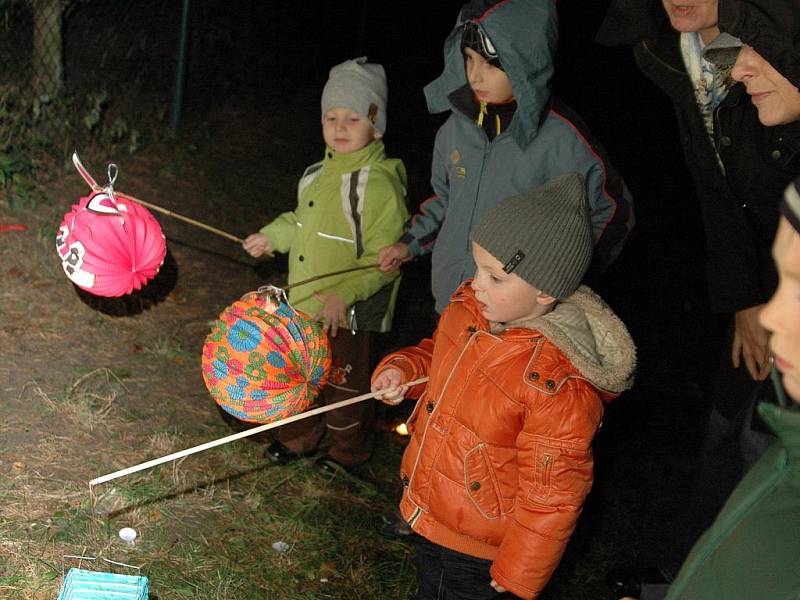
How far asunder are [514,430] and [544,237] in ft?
1.81

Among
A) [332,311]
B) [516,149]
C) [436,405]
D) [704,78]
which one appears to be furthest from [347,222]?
[704,78]

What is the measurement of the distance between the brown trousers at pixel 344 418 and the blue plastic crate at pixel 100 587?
5.23 ft

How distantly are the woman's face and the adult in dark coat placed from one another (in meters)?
0.09

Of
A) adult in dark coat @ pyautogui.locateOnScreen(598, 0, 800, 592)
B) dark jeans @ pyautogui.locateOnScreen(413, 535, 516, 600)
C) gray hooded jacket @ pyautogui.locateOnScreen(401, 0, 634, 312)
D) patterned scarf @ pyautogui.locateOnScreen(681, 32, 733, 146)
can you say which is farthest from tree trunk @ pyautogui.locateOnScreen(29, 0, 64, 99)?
dark jeans @ pyautogui.locateOnScreen(413, 535, 516, 600)

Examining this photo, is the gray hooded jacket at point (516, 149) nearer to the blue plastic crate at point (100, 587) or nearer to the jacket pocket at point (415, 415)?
the jacket pocket at point (415, 415)

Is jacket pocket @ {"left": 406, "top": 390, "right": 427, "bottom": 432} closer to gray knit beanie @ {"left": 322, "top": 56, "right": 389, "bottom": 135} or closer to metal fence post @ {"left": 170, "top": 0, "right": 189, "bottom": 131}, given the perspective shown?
gray knit beanie @ {"left": 322, "top": 56, "right": 389, "bottom": 135}

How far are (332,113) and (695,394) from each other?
10.6 ft

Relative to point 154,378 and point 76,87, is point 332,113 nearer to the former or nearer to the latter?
point 154,378

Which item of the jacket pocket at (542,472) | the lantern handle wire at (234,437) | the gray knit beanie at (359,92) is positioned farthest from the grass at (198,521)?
the gray knit beanie at (359,92)

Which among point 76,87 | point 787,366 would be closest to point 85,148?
point 76,87

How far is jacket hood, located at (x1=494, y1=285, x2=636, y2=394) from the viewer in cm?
252

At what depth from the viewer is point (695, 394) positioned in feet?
19.0

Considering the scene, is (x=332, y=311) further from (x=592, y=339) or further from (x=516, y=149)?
(x=592, y=339)

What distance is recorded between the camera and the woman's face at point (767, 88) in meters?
2.43
